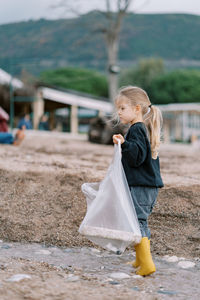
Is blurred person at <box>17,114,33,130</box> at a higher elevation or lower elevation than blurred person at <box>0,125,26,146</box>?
higher

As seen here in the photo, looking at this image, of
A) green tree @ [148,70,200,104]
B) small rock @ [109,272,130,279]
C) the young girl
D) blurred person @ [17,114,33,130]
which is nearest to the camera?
small rock @ [109,272,130,279]

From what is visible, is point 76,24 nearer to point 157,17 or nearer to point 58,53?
point 58,53

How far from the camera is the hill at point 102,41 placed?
55875 mm

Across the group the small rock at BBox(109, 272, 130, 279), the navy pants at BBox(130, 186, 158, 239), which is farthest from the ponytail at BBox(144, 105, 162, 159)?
the small rock at BBox(109, 272, 130, 279)

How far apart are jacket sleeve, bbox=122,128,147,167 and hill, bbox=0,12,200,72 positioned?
161 ft

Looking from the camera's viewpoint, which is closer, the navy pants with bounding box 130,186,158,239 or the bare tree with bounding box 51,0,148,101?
the navy pants with bounding box 130,186,158,239

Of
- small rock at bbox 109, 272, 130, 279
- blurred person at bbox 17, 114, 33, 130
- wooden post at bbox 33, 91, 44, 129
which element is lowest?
small rock at bbox 109, 272, 130, 279

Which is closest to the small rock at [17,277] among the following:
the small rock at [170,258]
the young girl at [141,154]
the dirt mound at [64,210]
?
the young girl at [141,154]

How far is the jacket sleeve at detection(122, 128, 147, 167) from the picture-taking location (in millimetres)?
2824

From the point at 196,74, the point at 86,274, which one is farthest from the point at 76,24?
the point at 196,74

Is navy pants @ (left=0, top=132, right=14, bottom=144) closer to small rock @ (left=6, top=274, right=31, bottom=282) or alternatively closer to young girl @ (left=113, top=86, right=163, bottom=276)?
young girl @ (left=113, top=86, right=163, bottom=276)

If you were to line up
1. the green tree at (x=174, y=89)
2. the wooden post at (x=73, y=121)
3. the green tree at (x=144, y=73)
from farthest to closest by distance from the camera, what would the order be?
the green tree at (x=144, y=73) → the green tree at (x=174, y=89) → the wooden post at (x=73, y=121)

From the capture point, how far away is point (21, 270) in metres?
2.63

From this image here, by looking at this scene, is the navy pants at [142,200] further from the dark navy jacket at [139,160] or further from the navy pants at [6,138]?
the navy pants at [6,138]
